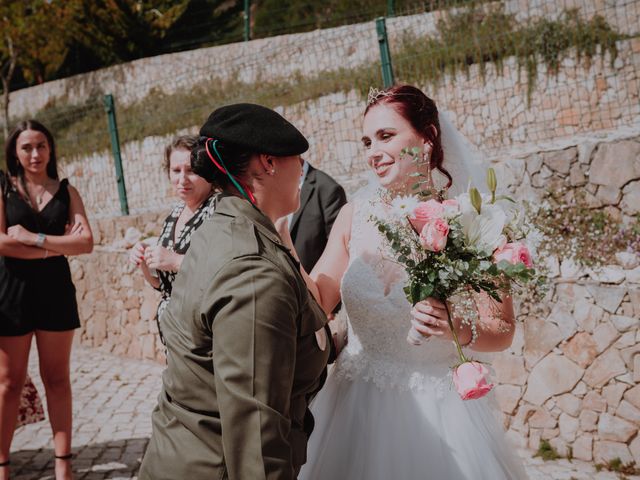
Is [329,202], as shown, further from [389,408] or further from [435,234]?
[435,234]

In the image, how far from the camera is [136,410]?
6.54m

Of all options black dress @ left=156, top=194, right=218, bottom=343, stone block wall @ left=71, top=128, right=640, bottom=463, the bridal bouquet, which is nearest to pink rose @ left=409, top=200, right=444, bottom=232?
the bridal bouquet

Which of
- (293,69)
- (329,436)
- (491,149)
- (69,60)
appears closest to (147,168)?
(293,69)

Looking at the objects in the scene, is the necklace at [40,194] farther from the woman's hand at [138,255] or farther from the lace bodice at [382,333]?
the lace bodice at [382,333]

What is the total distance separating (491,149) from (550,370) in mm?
4417

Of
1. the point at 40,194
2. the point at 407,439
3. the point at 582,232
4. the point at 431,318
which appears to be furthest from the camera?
the point at 582,232

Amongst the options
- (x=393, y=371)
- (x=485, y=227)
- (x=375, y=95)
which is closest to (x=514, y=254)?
(x=485, y=227)

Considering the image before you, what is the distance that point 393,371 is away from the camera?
8.84 ft

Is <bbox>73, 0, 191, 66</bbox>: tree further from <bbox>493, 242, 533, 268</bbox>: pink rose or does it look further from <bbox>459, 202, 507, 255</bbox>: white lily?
<bbox>493, 242, 533, 268</bbox>: pink rose

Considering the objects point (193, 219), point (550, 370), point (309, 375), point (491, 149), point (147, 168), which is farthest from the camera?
point (147, 168)

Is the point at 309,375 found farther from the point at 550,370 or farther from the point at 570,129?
the point at 570,129

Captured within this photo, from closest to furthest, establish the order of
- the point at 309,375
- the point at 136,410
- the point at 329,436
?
the point at 309,375 < the point at 329,436 < the point at 136,410

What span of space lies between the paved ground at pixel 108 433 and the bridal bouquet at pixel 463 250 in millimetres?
2784

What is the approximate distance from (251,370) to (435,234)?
2.31ft
